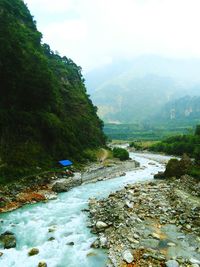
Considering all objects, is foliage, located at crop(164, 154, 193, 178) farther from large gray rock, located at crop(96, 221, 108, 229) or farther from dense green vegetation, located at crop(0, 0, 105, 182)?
large gray rock, located at crop(96, 221, 108, 229)

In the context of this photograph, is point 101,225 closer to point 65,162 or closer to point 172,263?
point 172,263

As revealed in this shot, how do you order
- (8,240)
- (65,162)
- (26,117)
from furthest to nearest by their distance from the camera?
(65,162) → (26,117) → (8,240)

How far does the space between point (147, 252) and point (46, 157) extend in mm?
39834

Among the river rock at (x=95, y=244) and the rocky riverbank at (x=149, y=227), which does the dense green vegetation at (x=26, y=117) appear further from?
the river rock at (x=95, y=244)

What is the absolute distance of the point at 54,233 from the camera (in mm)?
29781

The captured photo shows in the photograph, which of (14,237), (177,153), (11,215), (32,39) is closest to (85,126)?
(32,39)

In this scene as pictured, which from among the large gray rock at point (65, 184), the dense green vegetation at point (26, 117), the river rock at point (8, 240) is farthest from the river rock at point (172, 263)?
the dense green vegetation at point (26, 117)

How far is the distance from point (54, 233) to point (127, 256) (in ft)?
29.3

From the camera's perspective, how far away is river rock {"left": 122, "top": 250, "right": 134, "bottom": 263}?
22.9m

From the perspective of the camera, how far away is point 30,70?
213 feet

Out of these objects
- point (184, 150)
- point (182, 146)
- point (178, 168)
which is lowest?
point (184, 150)

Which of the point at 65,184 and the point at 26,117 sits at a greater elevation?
the point at 26,117

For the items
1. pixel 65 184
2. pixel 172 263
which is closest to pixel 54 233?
pixel 172 263

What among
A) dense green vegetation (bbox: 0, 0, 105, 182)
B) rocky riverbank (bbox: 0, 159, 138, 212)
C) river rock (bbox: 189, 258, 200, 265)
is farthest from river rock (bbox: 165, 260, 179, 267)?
dense green vegetation (bbox: 0, 0, 105, 182)
